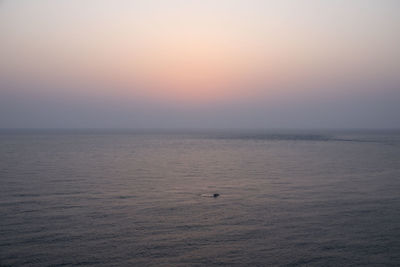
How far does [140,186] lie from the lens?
37125 mm

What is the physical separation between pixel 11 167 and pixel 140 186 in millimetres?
25918

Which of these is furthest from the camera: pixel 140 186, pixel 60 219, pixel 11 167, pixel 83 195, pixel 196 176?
pixel 11 167

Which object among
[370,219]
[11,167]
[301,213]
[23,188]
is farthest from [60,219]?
[11,167]

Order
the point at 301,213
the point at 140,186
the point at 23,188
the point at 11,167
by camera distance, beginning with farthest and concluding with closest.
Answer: the point at 11,167, the point at 140,186, the point at 23,188, the point at 301,213

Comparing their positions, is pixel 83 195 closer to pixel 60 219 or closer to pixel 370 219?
pixel 60 219

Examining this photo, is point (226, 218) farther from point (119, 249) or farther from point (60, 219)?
point (60, 219)

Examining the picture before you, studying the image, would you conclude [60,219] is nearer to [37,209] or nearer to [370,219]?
[37,209]

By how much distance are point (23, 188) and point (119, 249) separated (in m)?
20.8

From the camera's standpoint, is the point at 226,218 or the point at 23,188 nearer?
the point at 226,218

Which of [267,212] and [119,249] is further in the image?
[267,212]

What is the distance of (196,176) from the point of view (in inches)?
1785

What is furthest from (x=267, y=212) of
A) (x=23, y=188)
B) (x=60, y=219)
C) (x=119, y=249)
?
(x=23, y=188)

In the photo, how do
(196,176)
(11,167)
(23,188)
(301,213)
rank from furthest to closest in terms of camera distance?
1. (11,167)
2. (196,176)
3. (23,188)
4. (301,213)

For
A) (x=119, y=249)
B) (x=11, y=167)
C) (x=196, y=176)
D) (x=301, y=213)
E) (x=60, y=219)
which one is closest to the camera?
(x=119, y=249)
